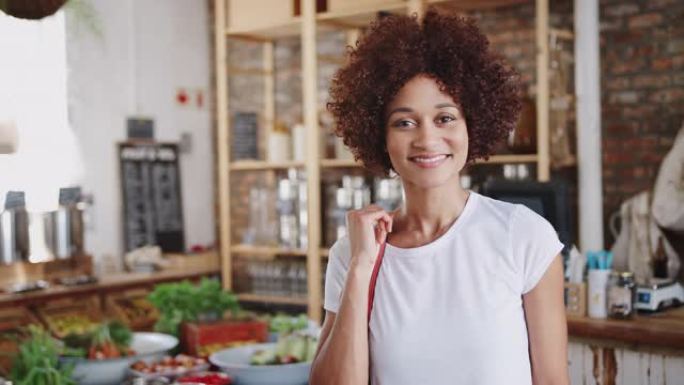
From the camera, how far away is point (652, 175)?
490 cm

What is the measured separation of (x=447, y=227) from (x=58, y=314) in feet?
14.1

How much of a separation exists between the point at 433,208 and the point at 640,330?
5.58ft

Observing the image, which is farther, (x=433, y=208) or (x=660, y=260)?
(x=660, y=260)

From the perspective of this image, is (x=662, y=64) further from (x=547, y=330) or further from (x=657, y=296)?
(x=547, y=330)

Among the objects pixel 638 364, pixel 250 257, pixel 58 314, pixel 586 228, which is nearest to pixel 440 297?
pixel 638 364

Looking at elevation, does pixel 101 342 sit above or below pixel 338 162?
below

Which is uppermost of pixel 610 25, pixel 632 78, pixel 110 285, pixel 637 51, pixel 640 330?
pixel 610 25

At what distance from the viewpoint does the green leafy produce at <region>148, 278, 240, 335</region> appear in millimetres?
3680

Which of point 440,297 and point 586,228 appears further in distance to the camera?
point 586,228

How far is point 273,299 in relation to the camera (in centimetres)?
592

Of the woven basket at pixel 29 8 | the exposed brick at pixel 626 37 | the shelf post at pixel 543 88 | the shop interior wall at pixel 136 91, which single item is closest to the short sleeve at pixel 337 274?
the woven basket at pixel 29 8

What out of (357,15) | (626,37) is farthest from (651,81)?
(357,15)

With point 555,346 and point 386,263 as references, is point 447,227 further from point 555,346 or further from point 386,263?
point 555,346

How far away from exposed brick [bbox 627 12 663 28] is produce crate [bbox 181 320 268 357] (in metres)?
2.78
